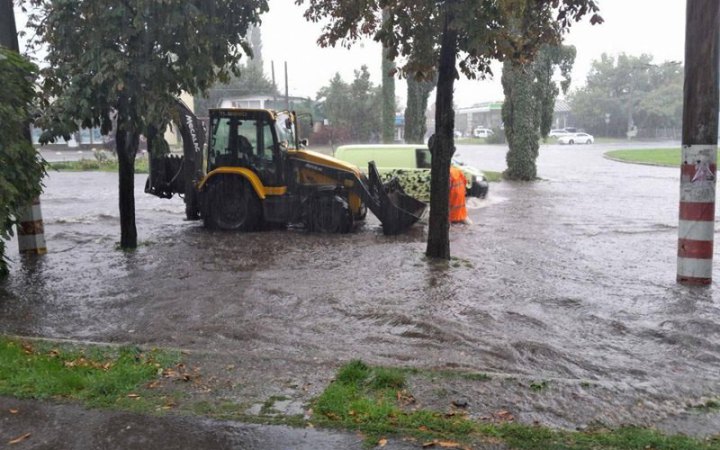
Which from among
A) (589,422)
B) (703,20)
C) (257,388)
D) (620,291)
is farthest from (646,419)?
(703,20)

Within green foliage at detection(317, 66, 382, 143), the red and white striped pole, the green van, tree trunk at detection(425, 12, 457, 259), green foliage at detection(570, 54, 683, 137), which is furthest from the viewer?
green foliage at detection(570, 54, 683, 137)

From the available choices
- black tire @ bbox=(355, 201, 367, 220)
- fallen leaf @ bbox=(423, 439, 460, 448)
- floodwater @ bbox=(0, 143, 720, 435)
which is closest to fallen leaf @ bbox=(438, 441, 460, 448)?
fallen leaf @ bbox=(423, 439, 460, 448)

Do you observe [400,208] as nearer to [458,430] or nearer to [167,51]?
[167,51]

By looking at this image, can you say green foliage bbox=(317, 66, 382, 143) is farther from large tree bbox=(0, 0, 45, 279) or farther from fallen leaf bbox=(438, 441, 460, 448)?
fallen leaf bbox=(438, 441, 460, 448)

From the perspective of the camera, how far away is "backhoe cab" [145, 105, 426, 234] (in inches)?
539

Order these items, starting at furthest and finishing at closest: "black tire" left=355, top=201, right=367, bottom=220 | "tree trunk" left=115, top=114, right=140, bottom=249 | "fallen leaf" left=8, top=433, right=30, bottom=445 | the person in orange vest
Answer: the person in orange vest, "black tire" left=355, top=201, right=367, bottom=220, "tree trunk" left=115, top=114, right=140, bottom=249, "fallen leaf" left=8, top=433, right=30, bottom=445

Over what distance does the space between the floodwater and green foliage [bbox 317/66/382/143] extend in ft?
106

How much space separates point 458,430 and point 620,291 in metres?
5.33

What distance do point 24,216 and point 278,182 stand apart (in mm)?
4911

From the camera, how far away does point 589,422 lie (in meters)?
4.54

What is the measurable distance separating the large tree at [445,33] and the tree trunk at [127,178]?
3.65 meters

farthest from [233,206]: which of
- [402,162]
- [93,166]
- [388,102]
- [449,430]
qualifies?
[93,166]

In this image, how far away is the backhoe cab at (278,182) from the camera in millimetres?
13695

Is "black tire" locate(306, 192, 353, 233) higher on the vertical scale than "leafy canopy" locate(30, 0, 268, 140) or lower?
lower
